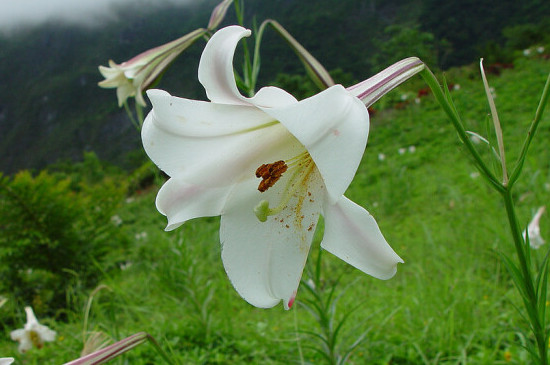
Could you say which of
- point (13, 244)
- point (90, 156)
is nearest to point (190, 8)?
point (90, 156)

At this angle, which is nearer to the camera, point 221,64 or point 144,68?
point 221,64

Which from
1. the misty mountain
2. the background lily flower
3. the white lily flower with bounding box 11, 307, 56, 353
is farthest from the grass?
the misty mountain

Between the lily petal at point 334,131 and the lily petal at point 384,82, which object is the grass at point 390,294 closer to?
the lily petal at point 384,82

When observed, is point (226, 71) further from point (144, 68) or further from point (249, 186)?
point (144, 68)

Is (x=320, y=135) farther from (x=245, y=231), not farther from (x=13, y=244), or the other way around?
(x=13, y=244)

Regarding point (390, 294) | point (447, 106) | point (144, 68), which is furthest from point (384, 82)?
point (390, 294)

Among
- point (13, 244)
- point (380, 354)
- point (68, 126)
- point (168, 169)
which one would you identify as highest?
point (168, 169)
